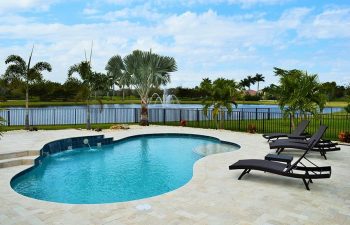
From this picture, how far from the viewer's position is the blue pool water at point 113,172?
7.06 m

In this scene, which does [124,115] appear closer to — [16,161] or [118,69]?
[118,69]

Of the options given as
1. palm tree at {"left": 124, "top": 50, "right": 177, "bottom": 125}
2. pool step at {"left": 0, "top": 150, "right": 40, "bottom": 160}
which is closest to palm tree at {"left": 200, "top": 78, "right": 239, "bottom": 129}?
palm tree at {"left": 124, "top": 50, "right": 177, "bottom": 125}

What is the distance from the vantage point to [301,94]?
14086 mm

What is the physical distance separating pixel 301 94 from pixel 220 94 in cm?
405

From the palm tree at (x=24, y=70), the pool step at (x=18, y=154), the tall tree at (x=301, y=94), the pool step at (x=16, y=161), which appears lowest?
the pool step at (x=16, y=161)

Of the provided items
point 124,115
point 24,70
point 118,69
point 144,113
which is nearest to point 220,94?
point 144,113

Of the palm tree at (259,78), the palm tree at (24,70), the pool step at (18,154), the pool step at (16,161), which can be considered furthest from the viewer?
the palm tree at (259,78)

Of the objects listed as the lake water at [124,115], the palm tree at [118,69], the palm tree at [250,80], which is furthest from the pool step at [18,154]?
the palm tree at [250,80]

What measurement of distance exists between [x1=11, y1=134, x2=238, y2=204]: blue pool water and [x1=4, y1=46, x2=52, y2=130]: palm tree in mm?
6074

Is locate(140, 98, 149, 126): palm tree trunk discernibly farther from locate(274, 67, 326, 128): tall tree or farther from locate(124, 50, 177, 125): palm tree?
locate(274, 67, 326, 128): tall tree

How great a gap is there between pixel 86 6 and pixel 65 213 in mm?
11983

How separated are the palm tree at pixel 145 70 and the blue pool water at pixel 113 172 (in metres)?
6.31

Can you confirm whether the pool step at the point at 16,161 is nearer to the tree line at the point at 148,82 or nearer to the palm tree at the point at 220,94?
the tree line at the point at 148,82

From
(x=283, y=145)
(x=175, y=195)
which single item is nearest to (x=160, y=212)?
(x=175, y=195)
